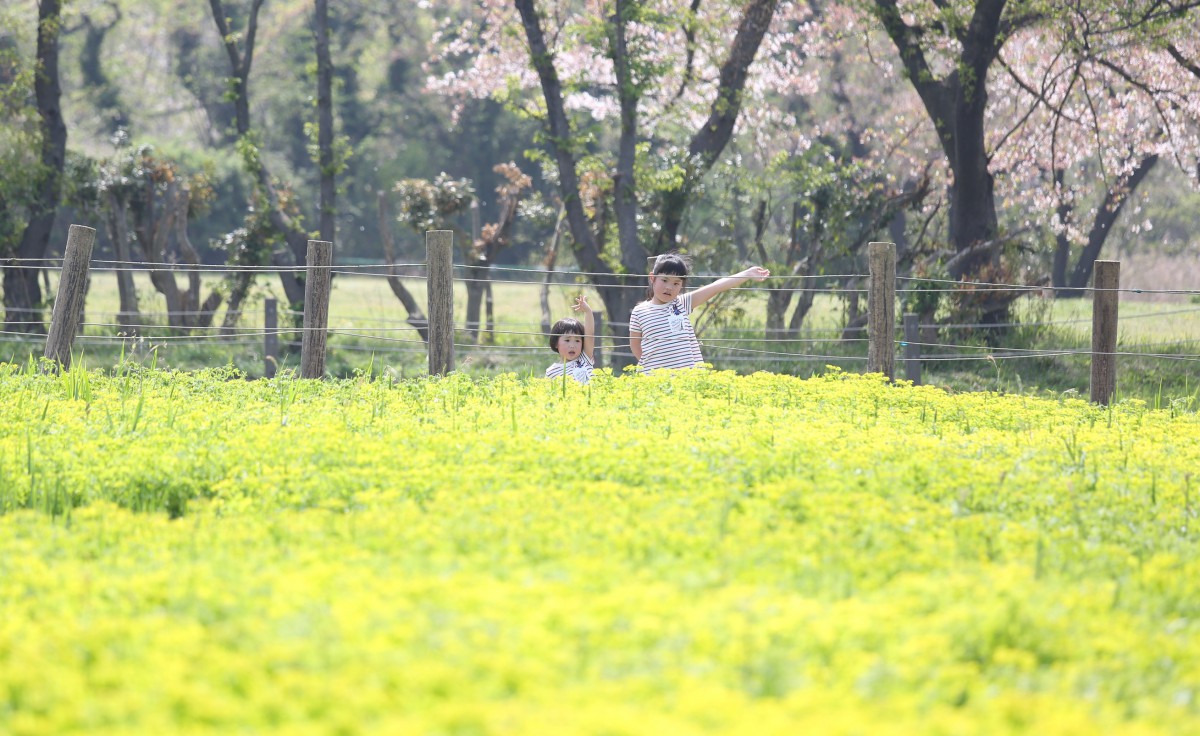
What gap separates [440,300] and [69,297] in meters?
3.21

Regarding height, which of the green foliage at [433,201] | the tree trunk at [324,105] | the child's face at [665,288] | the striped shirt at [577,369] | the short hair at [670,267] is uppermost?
the tree trunk at [324,105]

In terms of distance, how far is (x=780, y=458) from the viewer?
22.3 ft

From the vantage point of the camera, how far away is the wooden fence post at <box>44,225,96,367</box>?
11305 millimetres

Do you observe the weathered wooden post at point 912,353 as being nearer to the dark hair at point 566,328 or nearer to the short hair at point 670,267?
the short hair at point 670,267

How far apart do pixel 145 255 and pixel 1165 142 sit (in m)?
18.0

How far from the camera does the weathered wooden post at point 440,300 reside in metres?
10.9

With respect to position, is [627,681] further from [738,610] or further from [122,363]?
[122,363]

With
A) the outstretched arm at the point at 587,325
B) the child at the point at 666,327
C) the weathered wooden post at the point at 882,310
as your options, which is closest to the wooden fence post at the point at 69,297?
the outstretched arm at the point at 587,325

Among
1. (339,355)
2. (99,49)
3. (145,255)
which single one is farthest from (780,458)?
(99,49)

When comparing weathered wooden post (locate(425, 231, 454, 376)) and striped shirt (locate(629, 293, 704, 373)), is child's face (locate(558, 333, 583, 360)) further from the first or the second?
weathered wooden post (locate(425, 231, 454, 376))

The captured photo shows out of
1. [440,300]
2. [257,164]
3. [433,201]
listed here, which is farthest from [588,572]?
[433,201]

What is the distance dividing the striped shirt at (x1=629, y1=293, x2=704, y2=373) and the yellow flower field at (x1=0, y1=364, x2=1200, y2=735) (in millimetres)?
1993

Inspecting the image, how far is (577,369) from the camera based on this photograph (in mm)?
10391

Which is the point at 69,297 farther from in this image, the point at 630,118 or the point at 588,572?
the point at 588,572
